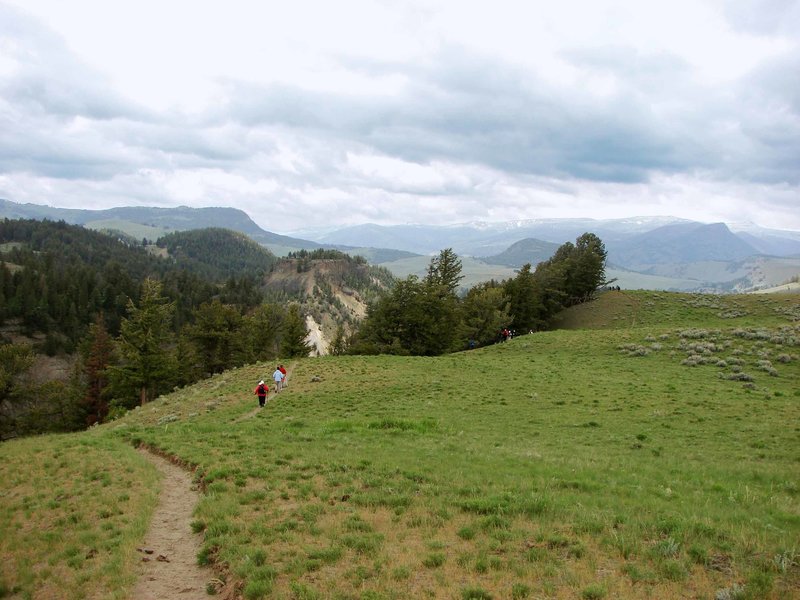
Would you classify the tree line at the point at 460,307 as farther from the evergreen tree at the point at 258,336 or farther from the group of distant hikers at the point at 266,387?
the group of distant hikers at the point at 266,387

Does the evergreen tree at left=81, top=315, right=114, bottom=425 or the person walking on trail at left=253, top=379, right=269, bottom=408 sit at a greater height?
the person walking on trail at left=253, top=379, right=269, bottom=408

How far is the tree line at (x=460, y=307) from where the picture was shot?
6175 centimetres

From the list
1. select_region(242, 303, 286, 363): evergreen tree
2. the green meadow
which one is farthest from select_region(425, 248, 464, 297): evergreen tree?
the green meadow

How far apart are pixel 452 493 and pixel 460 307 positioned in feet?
207

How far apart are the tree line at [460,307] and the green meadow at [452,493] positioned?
2989cm

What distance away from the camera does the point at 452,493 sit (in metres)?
12.5

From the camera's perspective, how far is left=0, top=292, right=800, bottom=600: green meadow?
8258mm

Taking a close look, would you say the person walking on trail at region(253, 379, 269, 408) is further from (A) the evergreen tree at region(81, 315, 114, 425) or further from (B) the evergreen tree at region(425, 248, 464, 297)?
(B) the evergreen tree at region(425, 248, 464, 297)

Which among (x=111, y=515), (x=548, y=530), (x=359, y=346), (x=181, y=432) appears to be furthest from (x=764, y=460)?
(x=359, y=346)

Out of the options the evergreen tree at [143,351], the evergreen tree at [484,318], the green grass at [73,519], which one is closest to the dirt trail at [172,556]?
the green grass at [73,519]

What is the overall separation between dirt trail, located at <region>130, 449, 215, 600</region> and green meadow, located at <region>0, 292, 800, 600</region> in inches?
12.0

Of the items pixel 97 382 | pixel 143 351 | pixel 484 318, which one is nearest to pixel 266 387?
pixel 143 351

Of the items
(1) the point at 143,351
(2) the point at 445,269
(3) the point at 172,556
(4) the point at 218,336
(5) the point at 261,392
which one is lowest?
(1) the point at 143,351

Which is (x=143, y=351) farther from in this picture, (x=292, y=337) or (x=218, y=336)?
(x=292, y=337)
